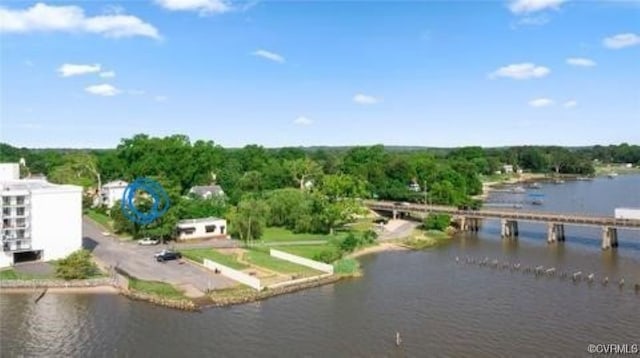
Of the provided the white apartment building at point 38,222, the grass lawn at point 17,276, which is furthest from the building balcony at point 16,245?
the grass lawn at point 17,276

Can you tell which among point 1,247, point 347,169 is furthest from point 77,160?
point 1,247

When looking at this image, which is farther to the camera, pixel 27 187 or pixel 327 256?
pixel 327 256

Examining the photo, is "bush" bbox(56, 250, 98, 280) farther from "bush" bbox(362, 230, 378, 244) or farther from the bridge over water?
the bridge over water

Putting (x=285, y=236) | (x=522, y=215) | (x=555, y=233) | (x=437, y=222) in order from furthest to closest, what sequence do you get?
(x=437, y=222) → (x=522, y=215) → (x=555, y=233) → (x=285, y=236)

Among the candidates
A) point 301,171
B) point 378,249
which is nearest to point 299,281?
point 378,249

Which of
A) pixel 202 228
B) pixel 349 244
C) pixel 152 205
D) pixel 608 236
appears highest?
pixel 152 205

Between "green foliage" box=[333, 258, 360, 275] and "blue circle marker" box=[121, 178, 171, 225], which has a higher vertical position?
"blue circle marker" box=[121, 178, 171, 225]

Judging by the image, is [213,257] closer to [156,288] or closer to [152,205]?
[156,288]

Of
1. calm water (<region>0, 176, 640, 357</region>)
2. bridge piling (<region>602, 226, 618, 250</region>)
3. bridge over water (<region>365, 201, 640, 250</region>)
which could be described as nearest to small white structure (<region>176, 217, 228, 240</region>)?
calm water (<region>0, 176, 640, 357</region>)
